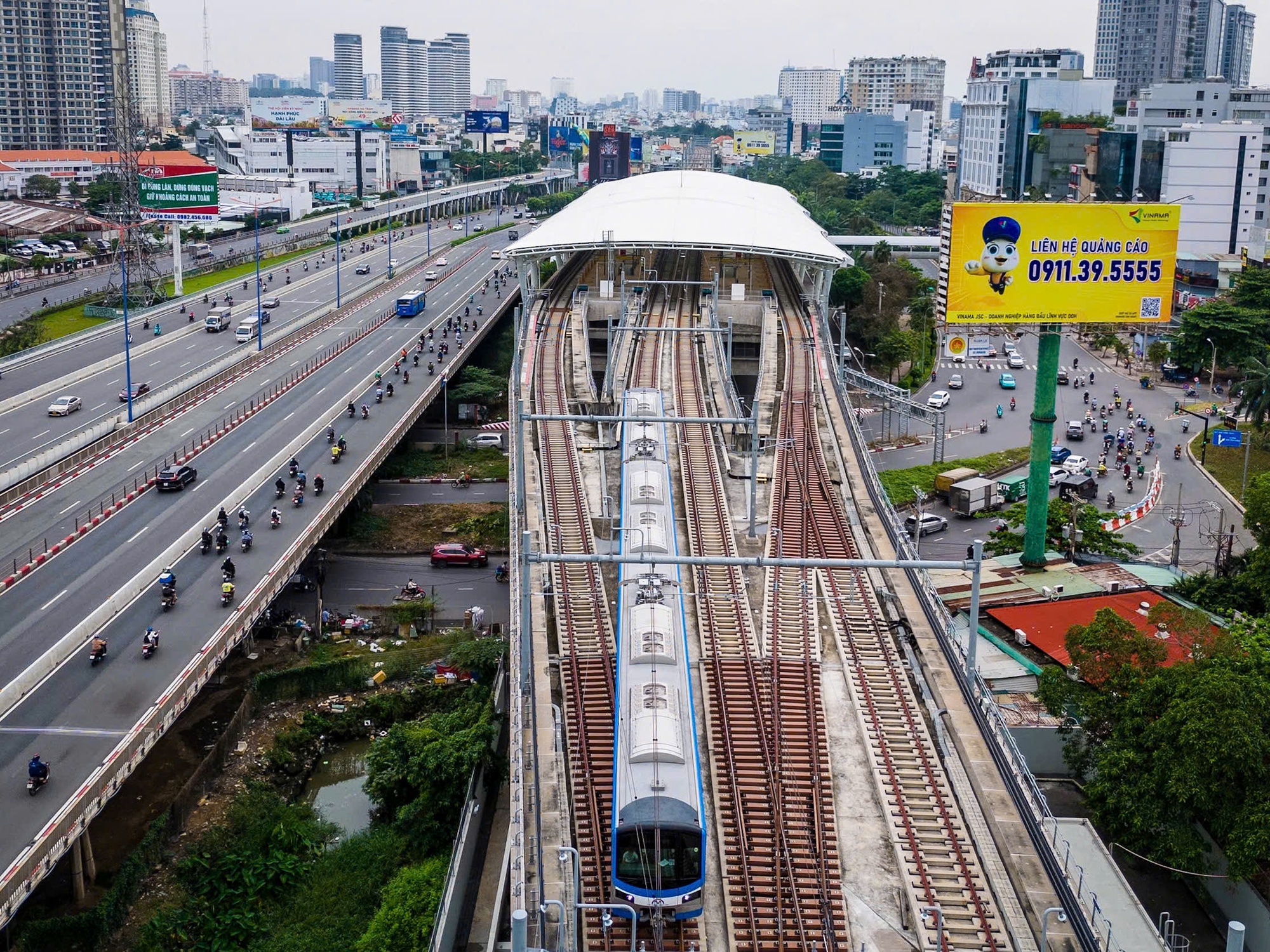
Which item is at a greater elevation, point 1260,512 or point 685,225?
point 685,225

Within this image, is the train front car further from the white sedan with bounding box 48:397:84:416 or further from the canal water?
the white sedan with bounding box 48:397:84:416

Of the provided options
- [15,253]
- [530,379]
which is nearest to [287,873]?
[530,379]

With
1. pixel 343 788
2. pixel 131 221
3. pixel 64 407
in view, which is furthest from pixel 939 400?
pixel 131 221

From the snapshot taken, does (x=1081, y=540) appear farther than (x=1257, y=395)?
No

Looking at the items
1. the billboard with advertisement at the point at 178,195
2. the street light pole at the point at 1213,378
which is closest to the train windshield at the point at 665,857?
the street light pole at the point at 1213,378

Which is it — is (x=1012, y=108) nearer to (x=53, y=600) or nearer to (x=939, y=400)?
(x=939, y=400)

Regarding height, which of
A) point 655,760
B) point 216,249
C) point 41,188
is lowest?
point 655,760

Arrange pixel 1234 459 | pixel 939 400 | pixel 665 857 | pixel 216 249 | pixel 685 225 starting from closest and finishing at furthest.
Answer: pixel 665 857
pixel 1234 459
pixel 685 225
pixel 939 400
pixel 216 249

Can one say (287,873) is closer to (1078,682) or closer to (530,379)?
(1078,682)

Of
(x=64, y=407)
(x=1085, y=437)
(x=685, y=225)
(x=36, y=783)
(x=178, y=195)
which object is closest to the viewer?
(x=36, y=783)
